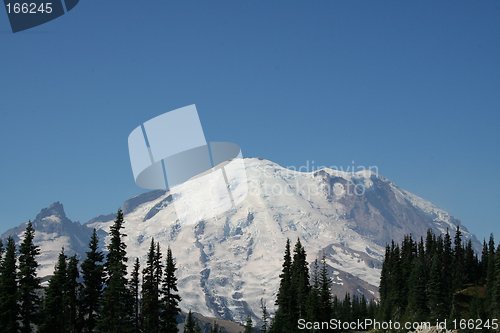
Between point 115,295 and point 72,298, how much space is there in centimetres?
538

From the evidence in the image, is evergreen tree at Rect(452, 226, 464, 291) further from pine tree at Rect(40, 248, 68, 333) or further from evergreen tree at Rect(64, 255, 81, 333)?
pine tree at Rect(40, 248, 68, 333)

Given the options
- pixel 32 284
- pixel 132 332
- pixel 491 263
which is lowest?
pixel 132 332

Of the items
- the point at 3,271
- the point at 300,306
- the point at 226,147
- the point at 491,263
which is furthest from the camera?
the point at 491,263

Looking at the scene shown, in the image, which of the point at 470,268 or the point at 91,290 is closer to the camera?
the point at 91,290

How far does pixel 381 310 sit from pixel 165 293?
9008cm

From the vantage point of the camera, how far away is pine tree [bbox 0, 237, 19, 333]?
62.7 meters

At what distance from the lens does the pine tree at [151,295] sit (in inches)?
2916

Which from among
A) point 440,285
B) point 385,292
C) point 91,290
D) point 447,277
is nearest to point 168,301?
point 91,290

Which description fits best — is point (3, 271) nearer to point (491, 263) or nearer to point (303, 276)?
point (303, 276)

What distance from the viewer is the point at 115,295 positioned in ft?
213

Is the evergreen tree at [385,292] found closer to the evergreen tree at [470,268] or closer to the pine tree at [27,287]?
the evergreen tree at [470,268]

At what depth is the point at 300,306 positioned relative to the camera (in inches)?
3976

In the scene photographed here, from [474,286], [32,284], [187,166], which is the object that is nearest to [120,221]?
[32,284]

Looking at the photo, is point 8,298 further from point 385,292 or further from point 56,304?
point 385,292
